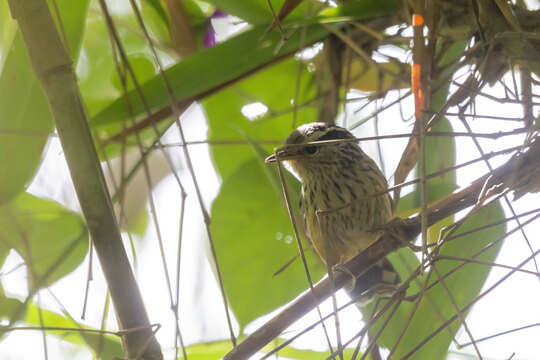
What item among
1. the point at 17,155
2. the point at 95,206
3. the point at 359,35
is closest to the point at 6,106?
the point at 17,155

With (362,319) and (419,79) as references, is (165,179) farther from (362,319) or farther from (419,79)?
(419,79)

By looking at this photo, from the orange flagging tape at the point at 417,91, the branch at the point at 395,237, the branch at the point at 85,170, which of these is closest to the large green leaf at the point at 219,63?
the orange flagging tape at the point at 417,91

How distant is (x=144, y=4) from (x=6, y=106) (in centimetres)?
41

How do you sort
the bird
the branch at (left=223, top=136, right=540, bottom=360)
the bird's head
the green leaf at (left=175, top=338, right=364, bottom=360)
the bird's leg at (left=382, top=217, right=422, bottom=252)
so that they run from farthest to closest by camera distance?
the bird < the bird's head < the green leaf at (left=175, top=338, right=364, bottom=360) < the bird's leg at (left=382, top=217, right=422, bottom=252) < the branch at (left=223, top=136, right=540, bottom=360)

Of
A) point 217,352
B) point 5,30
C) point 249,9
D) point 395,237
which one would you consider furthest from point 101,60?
point 395,237

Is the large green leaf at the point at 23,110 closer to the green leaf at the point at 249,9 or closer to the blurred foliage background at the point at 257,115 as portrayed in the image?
the blurred foliage background at the point at 257,115

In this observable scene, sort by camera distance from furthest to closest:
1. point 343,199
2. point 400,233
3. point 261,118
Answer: point 343,199 → point 261,118 → point 400,233

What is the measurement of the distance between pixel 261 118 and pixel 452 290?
22.0 inches

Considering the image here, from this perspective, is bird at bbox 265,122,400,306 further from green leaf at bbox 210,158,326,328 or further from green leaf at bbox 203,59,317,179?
green leaf at bbox 210,158,326,328

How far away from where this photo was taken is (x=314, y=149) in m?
1.53

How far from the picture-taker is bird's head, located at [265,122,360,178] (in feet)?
4.29

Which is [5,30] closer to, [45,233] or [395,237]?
[45,233]

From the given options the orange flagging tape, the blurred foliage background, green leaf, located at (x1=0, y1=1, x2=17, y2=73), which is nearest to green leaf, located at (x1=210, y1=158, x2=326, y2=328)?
the blurred foliage background

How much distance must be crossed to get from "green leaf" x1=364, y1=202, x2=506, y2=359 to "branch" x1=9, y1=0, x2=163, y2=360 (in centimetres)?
46
